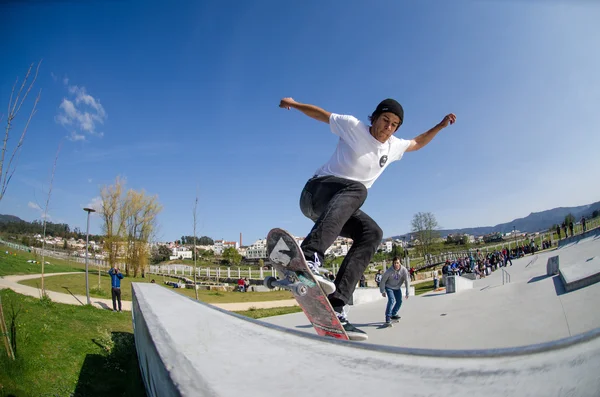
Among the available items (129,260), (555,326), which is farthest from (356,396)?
(129,260)

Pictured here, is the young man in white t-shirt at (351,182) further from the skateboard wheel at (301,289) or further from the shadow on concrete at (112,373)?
the shadow on concrete at (112,373)

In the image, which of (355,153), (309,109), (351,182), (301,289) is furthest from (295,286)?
(309,109)

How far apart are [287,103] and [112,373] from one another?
4613 millimetres

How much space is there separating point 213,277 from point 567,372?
37.1 metres

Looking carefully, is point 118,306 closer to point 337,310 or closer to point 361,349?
point 337,310

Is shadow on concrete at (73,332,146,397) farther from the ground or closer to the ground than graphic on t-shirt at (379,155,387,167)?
closer to the ground

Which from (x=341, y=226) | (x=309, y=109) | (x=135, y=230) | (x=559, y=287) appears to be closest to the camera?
(x=341, y=226)

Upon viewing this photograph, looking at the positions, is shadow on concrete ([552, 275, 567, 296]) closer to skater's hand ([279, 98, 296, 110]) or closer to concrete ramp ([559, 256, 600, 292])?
concrete ramp ([559, 256, 600, 292])

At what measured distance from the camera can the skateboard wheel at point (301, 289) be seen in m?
2.04

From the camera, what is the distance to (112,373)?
423 cm

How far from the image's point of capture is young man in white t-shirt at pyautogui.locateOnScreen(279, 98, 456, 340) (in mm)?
2314

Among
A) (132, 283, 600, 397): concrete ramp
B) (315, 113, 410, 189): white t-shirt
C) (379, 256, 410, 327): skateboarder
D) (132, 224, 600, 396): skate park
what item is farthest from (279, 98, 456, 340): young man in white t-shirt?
(379, 256, 410, 327): skateboarder

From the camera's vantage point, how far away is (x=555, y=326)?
3668 millimetres

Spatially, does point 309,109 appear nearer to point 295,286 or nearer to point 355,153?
point 355,153
